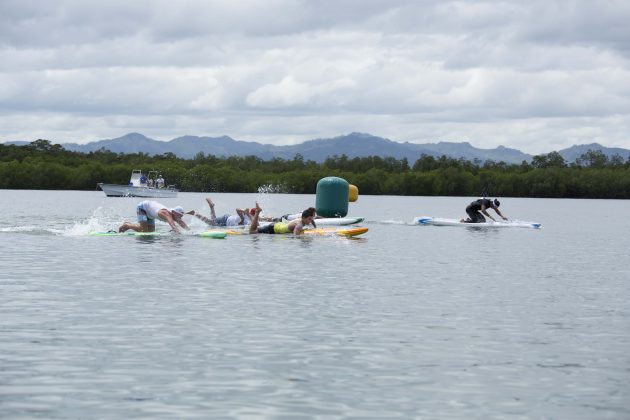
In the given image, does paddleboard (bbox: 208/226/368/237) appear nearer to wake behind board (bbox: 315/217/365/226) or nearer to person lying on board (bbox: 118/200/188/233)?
person lying on board (bbox: 118/200/188/233)

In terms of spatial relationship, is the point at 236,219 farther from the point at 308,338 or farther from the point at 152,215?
the point at 308,338

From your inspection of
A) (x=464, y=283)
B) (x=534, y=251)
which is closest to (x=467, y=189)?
(x=534, y=251)

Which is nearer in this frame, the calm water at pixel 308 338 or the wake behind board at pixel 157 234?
the calm water at pixel 308 338

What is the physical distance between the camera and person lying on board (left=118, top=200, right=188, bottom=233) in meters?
33.1

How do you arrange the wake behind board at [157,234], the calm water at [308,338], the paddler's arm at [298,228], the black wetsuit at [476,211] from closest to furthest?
1. the calm water at [308,338]
2. the wake behind board at [157,234]
3. the paddler's arm at [298,228]
4. the black wetsuit at [476,211]

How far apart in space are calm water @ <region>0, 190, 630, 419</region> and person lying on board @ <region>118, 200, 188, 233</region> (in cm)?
402

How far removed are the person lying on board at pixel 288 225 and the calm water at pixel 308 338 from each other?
7.96 meters

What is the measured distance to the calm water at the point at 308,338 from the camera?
Answer: 35.6 ft

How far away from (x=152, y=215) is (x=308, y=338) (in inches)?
785

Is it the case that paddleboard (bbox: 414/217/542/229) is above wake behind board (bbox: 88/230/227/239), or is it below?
above

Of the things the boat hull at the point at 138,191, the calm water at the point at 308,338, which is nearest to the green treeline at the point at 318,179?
the boat hull at the point at 138,191

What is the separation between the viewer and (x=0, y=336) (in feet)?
47.5

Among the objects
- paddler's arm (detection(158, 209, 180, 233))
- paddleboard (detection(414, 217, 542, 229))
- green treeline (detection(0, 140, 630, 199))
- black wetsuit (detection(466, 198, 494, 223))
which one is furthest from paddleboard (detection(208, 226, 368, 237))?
green treeline (detection(0, 140, 630, 199))

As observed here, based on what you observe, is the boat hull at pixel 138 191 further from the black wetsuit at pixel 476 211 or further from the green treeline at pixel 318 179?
the black wetsuit at pixel 476 211
